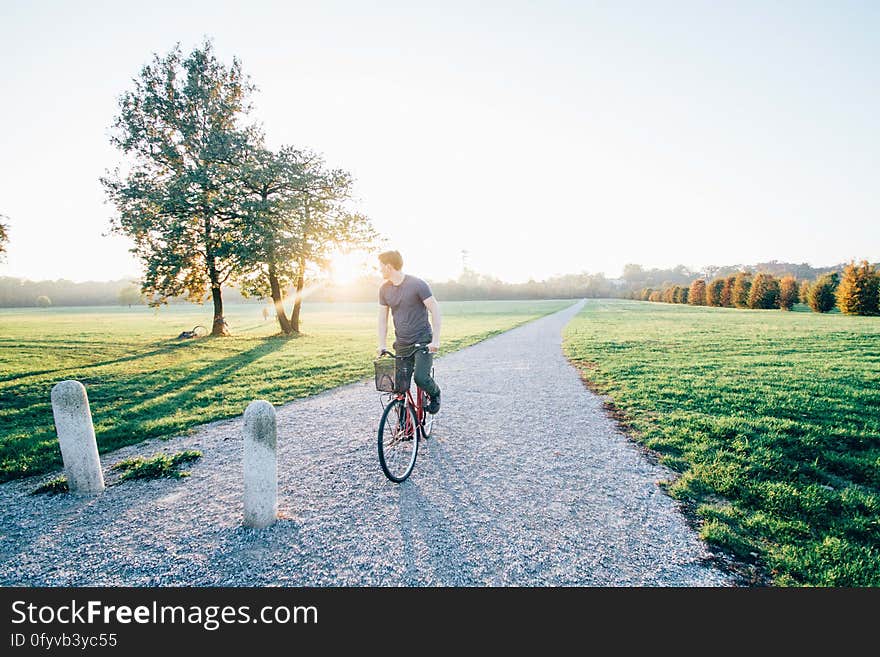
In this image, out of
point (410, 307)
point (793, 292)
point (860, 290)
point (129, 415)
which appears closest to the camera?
point (410, 307)

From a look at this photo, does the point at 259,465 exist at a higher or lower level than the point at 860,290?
lower

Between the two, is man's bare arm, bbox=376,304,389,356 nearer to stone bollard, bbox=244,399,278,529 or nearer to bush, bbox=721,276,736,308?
stone bollard, bbox=244,399,278,529

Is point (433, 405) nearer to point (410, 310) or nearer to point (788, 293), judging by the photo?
point (410, 310)

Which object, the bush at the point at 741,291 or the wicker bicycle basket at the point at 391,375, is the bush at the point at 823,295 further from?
the wicker bicycle basket at the point at 391,375

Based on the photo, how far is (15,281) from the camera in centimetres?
8319

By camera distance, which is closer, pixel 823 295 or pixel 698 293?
pixel 823 295

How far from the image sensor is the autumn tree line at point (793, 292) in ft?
115

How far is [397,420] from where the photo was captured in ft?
15.1

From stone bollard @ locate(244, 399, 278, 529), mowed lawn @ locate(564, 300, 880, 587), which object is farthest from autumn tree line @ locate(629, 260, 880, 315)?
stone bollard @ locate(244, 399, 278, 529)

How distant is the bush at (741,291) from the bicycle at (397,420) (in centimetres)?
6484

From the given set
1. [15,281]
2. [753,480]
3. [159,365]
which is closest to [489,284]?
[159,365]

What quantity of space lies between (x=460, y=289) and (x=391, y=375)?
88910 mm

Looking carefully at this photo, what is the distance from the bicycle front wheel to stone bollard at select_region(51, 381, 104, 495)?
3095 millimetres

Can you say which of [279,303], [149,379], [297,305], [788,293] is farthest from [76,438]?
[788,293]
